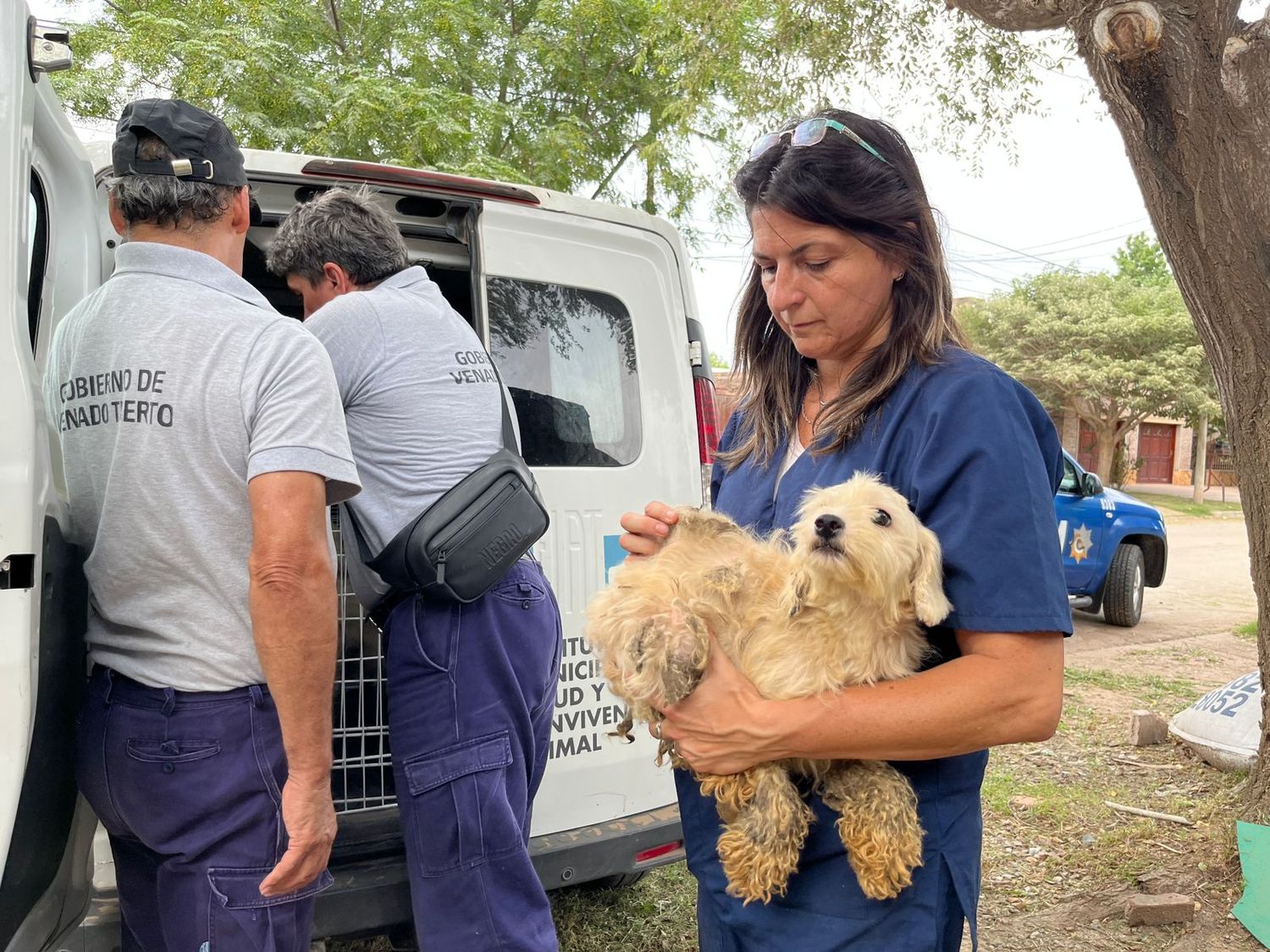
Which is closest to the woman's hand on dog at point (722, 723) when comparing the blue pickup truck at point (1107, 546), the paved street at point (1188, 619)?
the paved street at point (1188, 619)

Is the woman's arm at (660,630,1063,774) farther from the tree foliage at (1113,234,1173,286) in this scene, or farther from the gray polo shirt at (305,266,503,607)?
the tree foliage at (1113,234,1173,286)

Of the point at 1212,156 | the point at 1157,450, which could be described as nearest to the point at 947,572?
the point at 1212,156

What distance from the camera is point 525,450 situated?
342 centimetres

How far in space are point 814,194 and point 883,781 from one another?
33.7 inches

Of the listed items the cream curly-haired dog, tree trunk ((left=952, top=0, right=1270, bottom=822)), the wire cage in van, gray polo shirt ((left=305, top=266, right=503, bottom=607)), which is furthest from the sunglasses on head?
tree trunk ((left=952, top=0, right=1270, bottom=822))

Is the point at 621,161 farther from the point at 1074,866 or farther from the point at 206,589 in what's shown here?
the point at 206,589

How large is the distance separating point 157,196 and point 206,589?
0.89m

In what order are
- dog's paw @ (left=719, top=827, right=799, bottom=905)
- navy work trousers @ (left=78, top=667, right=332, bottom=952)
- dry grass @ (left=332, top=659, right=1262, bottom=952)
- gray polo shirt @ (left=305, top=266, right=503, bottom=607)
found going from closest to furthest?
dog's paw @ (left=719, top=827, right=799, bottom=905) < navy work trousers @ (left=78, top=667, right=332, bottom=952) < gray polo shirt @ (left=305, top=266, right=503, bottom=607) < dry grass @ (left=332, top=659, right=1262, bottom=952)

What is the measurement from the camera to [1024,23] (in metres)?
4.45

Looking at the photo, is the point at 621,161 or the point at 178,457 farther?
the point at 621,161

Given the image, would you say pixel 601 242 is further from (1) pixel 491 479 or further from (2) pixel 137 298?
(2) pixel 137 298

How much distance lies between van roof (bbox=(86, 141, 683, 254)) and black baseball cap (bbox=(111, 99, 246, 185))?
82 centimetres

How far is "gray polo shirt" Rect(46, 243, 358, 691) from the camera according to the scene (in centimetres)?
197

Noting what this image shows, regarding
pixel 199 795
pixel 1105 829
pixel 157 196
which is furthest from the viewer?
pixel 1105 829
